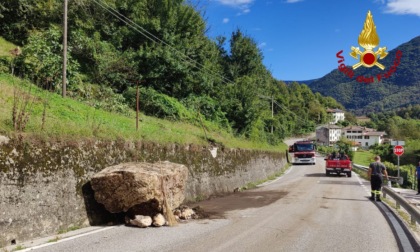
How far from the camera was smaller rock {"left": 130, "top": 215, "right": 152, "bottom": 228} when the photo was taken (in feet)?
25.6

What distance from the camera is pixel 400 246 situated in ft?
21.8

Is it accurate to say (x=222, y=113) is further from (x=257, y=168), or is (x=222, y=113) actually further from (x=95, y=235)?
(x=95, y=235)

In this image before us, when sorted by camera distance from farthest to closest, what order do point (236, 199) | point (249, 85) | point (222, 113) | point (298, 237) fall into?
point (249, 85)
point (222, 113)
point (236, 199)
point (298, 237)

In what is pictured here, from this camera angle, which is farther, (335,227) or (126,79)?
(126,79)

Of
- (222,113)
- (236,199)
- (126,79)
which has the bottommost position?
(236,199)

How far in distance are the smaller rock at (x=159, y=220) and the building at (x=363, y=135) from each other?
160 meters

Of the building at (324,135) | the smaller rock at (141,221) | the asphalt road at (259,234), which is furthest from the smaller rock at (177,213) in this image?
the building at (324,135)

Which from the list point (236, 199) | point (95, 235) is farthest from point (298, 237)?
point (236, 199)

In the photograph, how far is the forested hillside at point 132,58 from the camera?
18.9 m

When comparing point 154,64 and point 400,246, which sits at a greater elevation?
point 154,64

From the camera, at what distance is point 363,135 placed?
6206 inches

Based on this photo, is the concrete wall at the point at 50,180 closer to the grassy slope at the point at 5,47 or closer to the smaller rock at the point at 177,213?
the smaller rock at the point at 177,213

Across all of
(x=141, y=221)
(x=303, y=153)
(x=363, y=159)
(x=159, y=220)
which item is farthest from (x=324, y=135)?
(x=141, y=221)

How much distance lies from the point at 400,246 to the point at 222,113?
24664 millimetres
